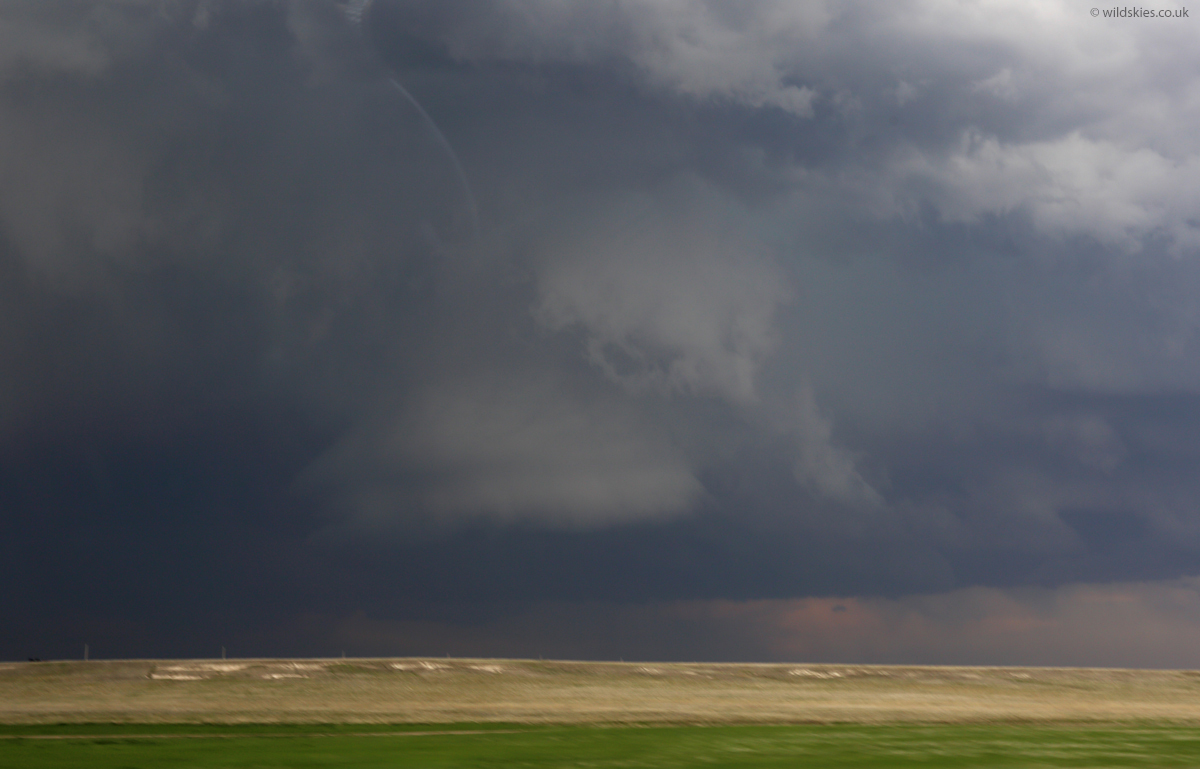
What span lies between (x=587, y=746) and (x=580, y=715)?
15530 mm

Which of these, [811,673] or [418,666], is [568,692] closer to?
[418,666]

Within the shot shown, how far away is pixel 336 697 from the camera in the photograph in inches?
2628

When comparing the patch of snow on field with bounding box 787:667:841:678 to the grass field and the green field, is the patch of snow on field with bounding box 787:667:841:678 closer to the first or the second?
the grass field

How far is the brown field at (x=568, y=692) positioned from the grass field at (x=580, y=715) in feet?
0.76

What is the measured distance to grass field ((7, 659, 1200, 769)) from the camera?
39094 millimetres

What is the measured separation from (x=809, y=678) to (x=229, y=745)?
56.2 m

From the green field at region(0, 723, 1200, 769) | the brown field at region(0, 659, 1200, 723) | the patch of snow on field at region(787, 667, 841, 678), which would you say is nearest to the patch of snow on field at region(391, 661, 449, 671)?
the brown field at region(0, 659, 1200, 723)

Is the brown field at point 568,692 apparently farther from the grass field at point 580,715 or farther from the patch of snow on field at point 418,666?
the grass field at point 580,715

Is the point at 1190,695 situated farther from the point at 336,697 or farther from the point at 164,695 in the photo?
the point at 164,695

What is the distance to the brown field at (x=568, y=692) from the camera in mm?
56625

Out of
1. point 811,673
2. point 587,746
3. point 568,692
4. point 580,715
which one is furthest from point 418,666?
point 587,746

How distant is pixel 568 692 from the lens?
7269cm

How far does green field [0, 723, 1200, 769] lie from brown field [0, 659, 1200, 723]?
516 centimetres

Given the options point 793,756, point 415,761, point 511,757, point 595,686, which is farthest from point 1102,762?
point 595,686
